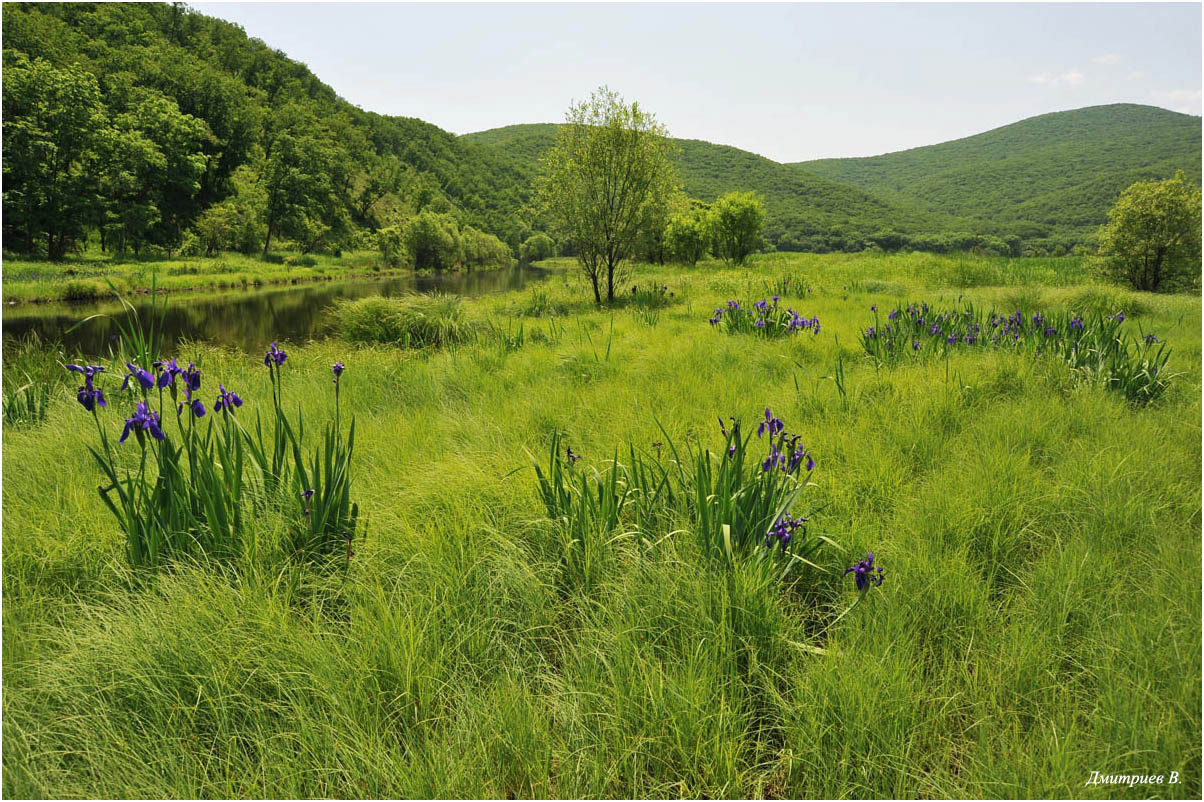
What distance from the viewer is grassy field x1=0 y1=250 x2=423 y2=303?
73.6 ft

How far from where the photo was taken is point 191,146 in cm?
5678

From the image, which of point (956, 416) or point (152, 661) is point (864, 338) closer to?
point (956, 416)

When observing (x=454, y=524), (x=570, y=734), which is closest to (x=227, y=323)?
(x=454, y=524)

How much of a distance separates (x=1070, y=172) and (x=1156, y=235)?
18827 cm

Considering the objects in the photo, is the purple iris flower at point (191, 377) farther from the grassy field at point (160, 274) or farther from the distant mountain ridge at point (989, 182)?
the distant mountain ridge at point (989, 182)

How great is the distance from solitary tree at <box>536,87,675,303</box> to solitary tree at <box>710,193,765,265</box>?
20.2m

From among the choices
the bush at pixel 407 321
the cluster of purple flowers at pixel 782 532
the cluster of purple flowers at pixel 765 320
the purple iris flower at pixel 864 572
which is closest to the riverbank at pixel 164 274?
the bush at pixel 407 321

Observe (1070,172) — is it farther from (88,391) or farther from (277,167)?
(88,391)

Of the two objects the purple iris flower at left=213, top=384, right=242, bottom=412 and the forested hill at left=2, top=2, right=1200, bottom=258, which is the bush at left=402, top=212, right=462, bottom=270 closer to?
the forested hill at left=2, top=2, right=1200, bottom=258

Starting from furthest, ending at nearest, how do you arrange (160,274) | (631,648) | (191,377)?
(160,274)
(191,377)
(631,648)

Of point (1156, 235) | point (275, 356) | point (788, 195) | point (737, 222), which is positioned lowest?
point (275, 356)

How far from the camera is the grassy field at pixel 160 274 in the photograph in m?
22.4

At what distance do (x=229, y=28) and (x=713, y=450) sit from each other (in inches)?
6001

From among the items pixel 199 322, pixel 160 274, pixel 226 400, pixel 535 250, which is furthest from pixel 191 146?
pixel 226 400
